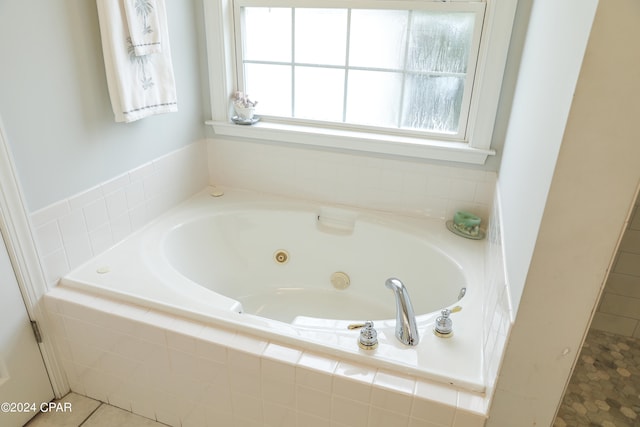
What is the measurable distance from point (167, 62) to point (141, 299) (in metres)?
0.96

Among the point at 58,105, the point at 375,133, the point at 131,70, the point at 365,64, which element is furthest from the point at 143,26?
the point at 375,133

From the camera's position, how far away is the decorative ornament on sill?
216cm

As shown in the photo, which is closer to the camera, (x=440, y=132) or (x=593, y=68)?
(x=593, y=68)

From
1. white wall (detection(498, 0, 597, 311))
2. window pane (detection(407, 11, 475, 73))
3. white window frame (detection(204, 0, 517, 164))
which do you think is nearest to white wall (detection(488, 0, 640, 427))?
white wall (detection(498, 0, 597, 311))

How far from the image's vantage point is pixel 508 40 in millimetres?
1665

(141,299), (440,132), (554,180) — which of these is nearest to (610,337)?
(440,132)

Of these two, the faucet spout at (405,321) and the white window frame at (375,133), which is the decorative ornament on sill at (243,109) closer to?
the white window frame at (375,133)

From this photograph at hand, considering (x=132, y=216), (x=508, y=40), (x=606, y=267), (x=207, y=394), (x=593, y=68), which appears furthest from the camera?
(x=132, y=216)

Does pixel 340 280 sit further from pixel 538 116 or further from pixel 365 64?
pixel 538 116

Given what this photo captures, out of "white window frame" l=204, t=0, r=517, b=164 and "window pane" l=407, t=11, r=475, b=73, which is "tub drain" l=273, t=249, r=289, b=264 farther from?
"window pane" l=407, t=11, r=475, b=73

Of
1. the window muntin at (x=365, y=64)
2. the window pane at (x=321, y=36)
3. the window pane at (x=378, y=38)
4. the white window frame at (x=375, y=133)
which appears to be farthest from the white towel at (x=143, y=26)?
the window pane at (x=378, y=38)

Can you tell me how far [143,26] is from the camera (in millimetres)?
1604

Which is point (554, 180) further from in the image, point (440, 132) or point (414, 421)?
point (440, 132)

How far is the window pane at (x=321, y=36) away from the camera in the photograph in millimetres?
1981
